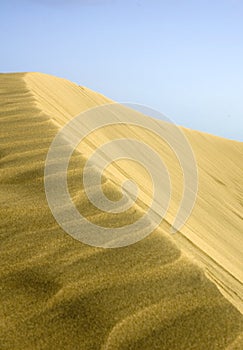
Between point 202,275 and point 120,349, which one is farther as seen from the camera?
point 202,275

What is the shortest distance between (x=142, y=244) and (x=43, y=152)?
1.04 m

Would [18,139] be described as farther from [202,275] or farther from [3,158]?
[202,275]

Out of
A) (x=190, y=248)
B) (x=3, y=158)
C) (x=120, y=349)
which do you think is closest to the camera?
(x=120, y=349)

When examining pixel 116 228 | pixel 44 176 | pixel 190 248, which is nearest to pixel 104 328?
pixel 116 228

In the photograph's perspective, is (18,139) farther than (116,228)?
Yes

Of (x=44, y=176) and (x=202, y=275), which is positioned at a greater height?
(x=44, y=176)

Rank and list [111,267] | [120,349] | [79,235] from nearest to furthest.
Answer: [120,349]
[111,267]
[79,235]

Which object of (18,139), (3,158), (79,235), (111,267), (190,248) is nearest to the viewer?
(111,267)

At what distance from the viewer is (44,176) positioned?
7.31 ft

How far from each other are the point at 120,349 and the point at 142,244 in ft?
1.76

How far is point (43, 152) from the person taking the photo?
2531 millimetres

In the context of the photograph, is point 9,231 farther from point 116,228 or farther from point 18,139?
point 18,139

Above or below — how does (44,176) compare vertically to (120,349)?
above

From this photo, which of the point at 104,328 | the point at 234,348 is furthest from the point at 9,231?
the point at 234,348
